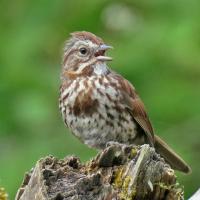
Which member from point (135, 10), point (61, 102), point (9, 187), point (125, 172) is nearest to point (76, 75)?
point (61, 102)

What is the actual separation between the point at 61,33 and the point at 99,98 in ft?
7.15

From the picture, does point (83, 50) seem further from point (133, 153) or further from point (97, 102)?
point (133, 153)

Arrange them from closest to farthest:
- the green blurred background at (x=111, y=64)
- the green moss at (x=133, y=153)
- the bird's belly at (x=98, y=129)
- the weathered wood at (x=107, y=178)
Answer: the weathered wood at (x=107, y=178)
the green moss at (x=133, y=153)
the bird's belly at (x=98, y=129)
the green blurred background at (x=111, y=64)

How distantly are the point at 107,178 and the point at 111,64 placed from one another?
3.94 m

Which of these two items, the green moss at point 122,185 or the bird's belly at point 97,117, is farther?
the bird's belly at point 97,117

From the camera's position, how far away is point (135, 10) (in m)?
10.4

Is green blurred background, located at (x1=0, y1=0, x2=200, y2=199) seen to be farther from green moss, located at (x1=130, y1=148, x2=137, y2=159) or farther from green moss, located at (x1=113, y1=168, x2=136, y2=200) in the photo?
green moss, located at (x1=113, y1=168, x2=136, y2=200)

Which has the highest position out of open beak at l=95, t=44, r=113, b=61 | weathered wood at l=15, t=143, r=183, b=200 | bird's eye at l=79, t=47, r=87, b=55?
open beak at l=95, t=44, r=113, b=61

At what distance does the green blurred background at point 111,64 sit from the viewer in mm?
9715

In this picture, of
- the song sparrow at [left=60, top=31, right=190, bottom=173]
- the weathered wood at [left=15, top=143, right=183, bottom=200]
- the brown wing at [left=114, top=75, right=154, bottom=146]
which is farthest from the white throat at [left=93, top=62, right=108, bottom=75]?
the weathered wood at [left=15, top=143, right=183, bottom=200]

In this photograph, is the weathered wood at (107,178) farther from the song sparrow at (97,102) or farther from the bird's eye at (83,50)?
the bird's eye at (83,50)

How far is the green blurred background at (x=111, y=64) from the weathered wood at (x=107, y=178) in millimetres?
3224

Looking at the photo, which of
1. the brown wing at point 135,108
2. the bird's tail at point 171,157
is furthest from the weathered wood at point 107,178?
the bird's tail at point 171,157

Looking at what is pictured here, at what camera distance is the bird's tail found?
8.78 metres
